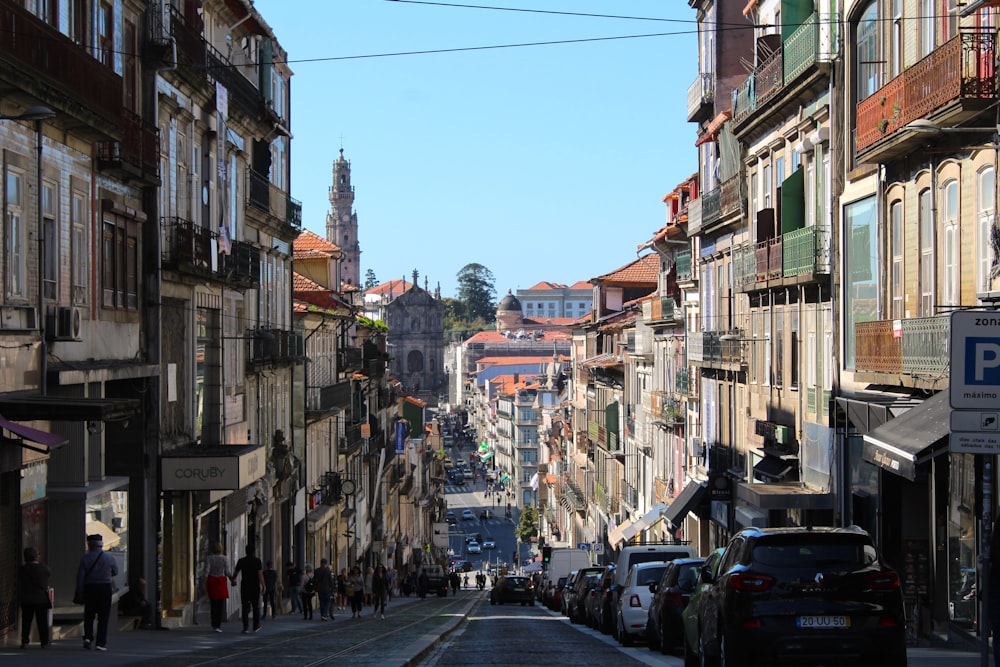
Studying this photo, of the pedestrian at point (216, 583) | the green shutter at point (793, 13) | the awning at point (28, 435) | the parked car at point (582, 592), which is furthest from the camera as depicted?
the parked car at point (582, 592)

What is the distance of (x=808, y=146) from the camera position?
28828 millimetres

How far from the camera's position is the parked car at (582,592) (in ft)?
104

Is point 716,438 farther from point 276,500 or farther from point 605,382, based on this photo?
point 605,382

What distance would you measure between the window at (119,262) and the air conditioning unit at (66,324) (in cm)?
257

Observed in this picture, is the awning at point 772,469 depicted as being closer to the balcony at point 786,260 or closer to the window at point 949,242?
the balcony at point 786,260

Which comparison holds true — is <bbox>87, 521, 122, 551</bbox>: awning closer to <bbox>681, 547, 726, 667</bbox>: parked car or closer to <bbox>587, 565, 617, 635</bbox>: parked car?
<bbox>587, 565, 617, 635</bbox>: parked car

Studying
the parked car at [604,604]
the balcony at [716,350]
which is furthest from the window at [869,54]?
the balcony at [716,350]

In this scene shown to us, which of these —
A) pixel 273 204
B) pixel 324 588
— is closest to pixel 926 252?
pixel 324 588

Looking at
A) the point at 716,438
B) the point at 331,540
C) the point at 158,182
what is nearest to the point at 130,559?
the point at 158,182

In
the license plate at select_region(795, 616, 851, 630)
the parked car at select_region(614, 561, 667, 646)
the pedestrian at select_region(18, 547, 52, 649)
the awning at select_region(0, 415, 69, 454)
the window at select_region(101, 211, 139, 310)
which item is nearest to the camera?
the license plate at select_region(795, 616, 851, 630)

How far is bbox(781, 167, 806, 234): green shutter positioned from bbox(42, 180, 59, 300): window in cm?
1574

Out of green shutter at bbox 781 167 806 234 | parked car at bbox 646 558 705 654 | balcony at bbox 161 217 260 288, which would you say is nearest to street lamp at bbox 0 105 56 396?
balcony at bbox 161 217 260 288

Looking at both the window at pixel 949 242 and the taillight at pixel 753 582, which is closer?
the taillight at pixel 753 582

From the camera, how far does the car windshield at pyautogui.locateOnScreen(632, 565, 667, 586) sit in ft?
74.1
